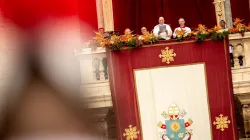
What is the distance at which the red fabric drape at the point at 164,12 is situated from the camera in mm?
10352

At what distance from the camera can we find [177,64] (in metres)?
7.43

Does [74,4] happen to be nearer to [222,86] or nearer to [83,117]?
[83,117]

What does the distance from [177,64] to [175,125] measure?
828mm

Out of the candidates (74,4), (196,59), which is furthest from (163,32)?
(74,4)

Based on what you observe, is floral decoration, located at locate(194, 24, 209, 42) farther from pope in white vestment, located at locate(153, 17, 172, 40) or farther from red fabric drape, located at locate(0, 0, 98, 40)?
red fabric drape, located at locate(0, 0, 98, 40)

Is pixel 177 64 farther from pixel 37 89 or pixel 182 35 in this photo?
pixel 37 89

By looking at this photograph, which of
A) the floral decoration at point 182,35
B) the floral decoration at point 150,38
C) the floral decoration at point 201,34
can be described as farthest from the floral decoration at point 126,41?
the floral decoration at point 201,34

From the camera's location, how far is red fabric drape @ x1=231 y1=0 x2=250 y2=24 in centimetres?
1012

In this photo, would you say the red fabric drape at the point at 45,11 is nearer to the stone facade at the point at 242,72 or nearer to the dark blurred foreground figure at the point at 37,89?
the dark blurred foreground figure at the point at 37,89

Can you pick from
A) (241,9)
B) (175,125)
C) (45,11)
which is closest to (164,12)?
(241,9)

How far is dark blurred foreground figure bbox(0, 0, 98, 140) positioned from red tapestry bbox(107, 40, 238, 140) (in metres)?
0.57

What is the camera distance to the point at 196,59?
741 cm

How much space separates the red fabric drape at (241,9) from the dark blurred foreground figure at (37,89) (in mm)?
3488

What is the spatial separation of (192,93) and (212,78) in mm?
336
